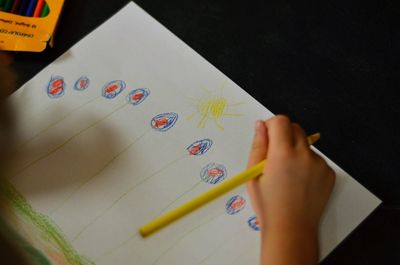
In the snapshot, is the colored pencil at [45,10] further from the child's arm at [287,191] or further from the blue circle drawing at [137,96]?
the child's arm at [287,191]

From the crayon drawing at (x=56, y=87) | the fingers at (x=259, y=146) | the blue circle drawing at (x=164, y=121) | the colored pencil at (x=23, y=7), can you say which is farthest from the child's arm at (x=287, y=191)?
the colored pencil at (x=23, y=7)

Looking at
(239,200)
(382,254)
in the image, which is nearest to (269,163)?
(239,200)

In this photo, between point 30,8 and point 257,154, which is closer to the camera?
point 257,154

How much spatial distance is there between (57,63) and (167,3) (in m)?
0.17

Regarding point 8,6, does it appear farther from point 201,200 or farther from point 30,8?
point 201,200

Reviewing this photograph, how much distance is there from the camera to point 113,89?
61 centimetres

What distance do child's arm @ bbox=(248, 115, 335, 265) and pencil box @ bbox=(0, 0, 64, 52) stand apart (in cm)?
30

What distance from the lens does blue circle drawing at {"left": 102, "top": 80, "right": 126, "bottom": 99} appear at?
24.0 inches

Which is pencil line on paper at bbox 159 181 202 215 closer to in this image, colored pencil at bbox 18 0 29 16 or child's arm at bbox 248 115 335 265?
A: child's arm at bbox 248 115 335 265

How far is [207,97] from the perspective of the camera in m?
0.60

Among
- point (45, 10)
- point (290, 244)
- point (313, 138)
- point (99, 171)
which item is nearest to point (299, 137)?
point (313, 138)

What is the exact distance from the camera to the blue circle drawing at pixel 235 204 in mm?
540

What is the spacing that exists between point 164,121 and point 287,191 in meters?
0.17

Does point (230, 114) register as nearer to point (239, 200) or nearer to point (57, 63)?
point (239, 200)
